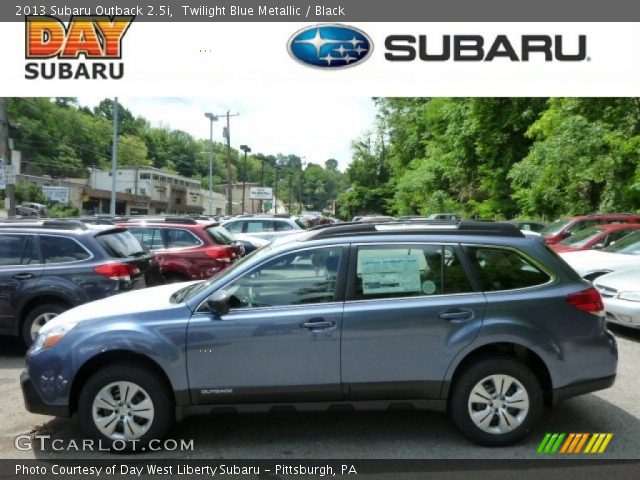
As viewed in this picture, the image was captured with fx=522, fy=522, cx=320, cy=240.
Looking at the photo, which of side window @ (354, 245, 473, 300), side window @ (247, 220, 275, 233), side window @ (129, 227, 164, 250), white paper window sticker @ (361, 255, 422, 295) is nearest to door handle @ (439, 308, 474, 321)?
side window @ (354, 245, 473, 300)

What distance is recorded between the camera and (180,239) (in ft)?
32.4

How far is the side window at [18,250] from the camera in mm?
6629

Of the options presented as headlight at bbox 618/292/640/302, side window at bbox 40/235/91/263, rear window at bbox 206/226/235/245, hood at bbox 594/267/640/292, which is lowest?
headlight at bbox 618/292/640/302

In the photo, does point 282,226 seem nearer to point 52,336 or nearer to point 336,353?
point 52,336

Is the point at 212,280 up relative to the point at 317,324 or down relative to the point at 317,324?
up

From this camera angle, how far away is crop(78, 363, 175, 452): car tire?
3857 mm

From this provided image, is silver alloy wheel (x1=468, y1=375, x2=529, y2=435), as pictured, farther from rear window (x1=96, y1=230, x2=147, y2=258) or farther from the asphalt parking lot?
rear window (x1=96, y1=230, x2=147, y2=258)

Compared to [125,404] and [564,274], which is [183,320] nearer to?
[125,404]

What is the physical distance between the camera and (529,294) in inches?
157

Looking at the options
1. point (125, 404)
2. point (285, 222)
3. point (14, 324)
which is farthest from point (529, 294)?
point (285, 222)

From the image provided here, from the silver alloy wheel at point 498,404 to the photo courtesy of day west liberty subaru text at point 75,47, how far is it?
31.4 feet

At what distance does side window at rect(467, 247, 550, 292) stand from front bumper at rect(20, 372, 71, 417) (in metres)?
3.32

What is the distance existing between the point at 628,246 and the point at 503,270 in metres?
6.62

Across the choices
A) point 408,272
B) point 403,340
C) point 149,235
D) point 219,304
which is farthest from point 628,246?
point 149,235
